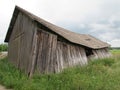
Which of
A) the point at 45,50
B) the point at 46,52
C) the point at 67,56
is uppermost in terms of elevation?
the point at 45,50

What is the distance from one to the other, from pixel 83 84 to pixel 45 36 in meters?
4.93

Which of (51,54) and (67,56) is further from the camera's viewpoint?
(67,56)

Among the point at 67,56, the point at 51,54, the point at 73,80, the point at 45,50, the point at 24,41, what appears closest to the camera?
the point at 73,80

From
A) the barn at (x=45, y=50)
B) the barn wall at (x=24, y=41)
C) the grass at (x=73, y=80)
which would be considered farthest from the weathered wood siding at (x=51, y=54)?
the barn wall at (x=24, y=41)

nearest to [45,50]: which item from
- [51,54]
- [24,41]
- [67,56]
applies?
[51,54]

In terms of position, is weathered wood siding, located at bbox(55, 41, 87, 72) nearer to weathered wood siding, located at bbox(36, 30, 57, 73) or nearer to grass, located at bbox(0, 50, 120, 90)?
weathered wood siding, located at bbox(36, 30, 57, 73)

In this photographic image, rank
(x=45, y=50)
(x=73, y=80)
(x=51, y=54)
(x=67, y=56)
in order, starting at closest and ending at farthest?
(x=73, y=80) → (x=51, y=54) → (x=45, y=50) → (x=67, y=56)

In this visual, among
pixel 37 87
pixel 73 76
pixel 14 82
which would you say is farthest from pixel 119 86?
pixel 14 82

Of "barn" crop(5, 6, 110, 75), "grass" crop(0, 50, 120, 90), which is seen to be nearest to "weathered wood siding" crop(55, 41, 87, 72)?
"barn" crop(5, 6, 110, 75)

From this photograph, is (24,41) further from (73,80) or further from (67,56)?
(73,80)

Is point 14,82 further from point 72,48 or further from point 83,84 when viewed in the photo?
point 72,48

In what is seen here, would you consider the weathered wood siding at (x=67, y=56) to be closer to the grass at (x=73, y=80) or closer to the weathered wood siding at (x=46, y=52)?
the weathered wood siding at (x=46, y=52)

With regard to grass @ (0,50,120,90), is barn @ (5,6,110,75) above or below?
above

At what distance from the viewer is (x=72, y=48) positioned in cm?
1698
